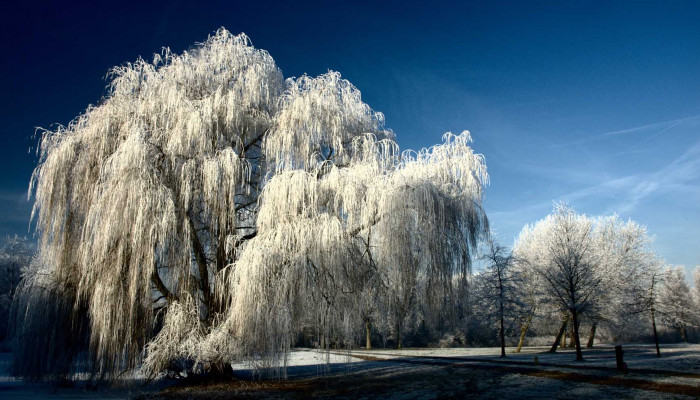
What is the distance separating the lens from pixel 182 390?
38.9 feet

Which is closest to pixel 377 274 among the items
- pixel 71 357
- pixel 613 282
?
pixel 71 357

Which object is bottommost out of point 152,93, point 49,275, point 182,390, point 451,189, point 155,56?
point 182,390

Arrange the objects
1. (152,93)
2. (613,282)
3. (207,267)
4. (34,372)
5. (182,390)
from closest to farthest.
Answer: (34,372), (182,390), (152,93), (207,267), (613,282)

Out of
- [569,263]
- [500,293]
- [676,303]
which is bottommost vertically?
[676,303]

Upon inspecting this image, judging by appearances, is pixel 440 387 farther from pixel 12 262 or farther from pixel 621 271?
pixel 12 262

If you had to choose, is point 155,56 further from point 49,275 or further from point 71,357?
point 71,357

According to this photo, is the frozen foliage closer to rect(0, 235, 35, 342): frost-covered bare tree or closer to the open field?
the open field

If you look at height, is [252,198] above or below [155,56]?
below

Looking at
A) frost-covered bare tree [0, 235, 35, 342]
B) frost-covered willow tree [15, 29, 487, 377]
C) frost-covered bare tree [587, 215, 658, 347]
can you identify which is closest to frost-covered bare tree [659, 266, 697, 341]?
frost-covered bare tree [587, 215, 658, 347]

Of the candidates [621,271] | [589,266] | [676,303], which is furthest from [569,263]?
[676,303]

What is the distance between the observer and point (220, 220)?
40.0ft

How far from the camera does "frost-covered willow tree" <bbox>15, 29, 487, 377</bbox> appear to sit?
10453 millimetres

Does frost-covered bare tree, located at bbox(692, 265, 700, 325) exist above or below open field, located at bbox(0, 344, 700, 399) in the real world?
above

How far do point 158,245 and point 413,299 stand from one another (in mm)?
7052
